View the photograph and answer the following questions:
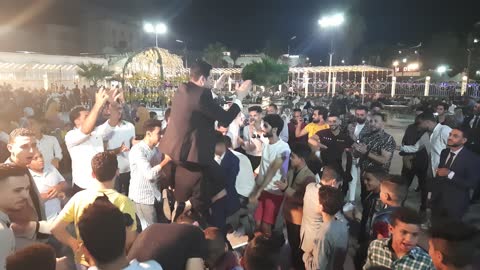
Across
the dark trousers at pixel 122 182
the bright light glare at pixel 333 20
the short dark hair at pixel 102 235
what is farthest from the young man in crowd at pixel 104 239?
the bright light glare at pixel 333 20

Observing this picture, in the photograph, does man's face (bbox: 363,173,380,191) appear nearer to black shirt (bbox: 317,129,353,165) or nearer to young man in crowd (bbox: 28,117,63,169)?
black shirt (bbox: 317,129,353,165)

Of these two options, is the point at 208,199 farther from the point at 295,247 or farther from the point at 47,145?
the point at 47,145

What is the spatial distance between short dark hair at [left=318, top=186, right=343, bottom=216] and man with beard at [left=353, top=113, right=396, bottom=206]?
8.29 feet

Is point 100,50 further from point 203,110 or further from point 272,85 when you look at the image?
point 203,110

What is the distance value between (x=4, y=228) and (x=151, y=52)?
17.6 metres

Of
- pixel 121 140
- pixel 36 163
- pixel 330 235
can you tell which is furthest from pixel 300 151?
pixel 36 163

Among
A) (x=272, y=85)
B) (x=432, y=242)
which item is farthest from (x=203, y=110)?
(x=272, y=85)

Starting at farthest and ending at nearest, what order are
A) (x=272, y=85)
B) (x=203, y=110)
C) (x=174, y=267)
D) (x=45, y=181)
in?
(x=272, y=85)
(x=45, y=181)
(x=203, y=110)
(x=174, y=267)

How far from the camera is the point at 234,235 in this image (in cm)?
588

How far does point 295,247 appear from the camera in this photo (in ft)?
15.5

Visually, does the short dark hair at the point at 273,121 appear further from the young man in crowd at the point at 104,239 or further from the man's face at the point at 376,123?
the young man in crowd at the point at 104,239

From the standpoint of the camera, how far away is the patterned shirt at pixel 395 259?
288cm

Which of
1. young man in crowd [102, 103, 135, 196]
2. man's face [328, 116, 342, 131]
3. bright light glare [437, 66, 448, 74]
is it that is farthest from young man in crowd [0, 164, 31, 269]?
bright light glare [437, 66, 448, 74]

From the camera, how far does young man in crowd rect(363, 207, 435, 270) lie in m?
2.90
